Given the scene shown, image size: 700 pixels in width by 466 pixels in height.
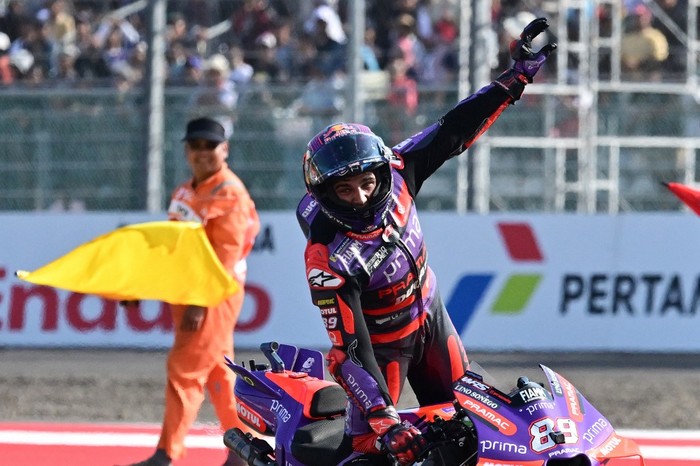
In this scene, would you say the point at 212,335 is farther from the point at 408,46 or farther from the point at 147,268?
the point at 408,46

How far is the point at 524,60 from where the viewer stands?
5.70 meters

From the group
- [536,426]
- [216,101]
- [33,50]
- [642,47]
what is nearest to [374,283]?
[536,426]

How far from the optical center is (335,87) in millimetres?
12352

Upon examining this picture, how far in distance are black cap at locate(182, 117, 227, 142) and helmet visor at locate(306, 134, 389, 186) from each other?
2.52 meters

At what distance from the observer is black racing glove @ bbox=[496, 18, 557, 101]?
18.5 feet

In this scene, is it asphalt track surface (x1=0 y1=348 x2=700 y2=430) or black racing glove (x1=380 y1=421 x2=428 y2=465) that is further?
asphalt track surface (x1=0 y1=348 x2=700 y2=430)

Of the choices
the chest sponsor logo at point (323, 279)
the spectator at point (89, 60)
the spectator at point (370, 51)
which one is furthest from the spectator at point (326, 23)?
the chest sponsor logo at point (323, 279)

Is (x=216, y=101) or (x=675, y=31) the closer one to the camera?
(x=216, y=101)

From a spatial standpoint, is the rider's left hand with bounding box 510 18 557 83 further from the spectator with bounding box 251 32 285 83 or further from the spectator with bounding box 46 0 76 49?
the spectator with bounding box 46 0 76 49

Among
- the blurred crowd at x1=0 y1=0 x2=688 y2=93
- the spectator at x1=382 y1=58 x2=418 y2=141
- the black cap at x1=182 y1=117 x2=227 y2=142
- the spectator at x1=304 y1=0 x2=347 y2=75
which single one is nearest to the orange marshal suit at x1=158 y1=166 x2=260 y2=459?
the black cap at x1=182 y1=117 x2=227 y2=142

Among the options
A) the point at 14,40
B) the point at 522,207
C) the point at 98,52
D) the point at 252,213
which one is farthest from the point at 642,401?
Answer: the point at 14,40

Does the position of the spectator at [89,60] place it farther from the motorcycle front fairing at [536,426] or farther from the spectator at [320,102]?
the motorcycle front fairing at [536,426]

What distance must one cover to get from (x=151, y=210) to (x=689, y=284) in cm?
494

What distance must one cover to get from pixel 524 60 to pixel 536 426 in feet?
6.34
